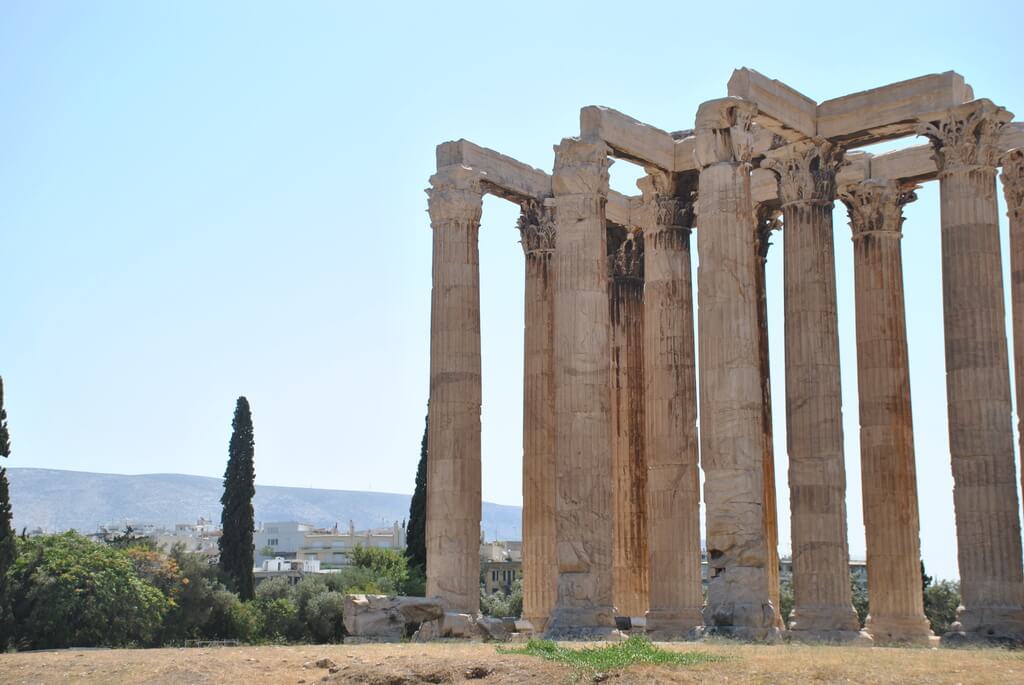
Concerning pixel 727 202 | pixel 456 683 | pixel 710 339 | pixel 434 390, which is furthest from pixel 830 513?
pixel 456 683

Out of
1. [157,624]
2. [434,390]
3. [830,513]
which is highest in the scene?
[434,390]

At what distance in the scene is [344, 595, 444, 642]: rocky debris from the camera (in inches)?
1652

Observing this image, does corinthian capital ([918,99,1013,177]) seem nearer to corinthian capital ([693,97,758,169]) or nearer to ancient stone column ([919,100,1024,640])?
ancient stone column ([919,100,1024,640])

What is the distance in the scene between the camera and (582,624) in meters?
39.1

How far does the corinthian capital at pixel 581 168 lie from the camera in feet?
138

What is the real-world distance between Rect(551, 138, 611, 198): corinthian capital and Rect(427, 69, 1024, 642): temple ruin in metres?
0.07

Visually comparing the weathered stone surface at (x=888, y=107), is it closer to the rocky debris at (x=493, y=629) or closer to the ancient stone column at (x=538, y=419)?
the ancient stone column at (x=538, y=419)

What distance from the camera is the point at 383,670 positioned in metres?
31.1

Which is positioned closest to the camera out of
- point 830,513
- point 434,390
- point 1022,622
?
point 1022,622

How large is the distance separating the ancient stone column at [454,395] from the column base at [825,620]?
9995 millimetres

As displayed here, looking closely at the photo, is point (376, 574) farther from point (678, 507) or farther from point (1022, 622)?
point (1022, 622)

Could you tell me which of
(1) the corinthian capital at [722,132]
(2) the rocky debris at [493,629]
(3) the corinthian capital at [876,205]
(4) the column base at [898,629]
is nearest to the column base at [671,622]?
(2) the rocky debris at [493,629]

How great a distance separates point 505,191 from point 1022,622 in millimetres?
21625

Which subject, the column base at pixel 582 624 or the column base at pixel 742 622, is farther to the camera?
the column base at pixel 582 624
